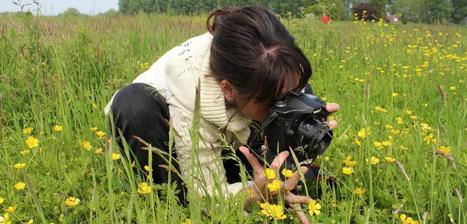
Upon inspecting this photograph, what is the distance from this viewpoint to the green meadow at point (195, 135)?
139 centimetres

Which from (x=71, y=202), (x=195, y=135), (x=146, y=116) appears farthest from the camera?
(x=146, y=116)

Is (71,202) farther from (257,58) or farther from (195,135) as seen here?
(257,58)

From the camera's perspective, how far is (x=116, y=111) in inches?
75.4

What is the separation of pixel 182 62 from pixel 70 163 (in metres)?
0.58

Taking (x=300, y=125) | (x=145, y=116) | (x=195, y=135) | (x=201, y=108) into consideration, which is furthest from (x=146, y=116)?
(x=195, y=135)

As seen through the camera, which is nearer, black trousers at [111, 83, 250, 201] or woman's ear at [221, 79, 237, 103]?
woman's ear at [221, 79, 237, 103]

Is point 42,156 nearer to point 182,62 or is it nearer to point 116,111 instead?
A: point 116,111

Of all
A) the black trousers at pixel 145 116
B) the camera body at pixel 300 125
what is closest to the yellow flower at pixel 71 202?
the black trousers at pixel 145 116

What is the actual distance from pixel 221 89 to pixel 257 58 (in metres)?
0.18

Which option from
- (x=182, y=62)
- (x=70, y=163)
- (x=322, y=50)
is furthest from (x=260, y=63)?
(x=322, y=50)

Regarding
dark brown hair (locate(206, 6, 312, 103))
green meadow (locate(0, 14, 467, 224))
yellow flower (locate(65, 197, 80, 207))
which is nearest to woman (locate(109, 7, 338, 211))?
dark brown hair (locate(206, 6, 312, 103))

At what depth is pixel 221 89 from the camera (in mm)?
1678

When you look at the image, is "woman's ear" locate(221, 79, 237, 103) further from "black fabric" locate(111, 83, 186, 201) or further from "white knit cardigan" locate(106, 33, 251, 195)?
"black fabric" locate(111, 83, 186, 201)

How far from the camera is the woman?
158cm
